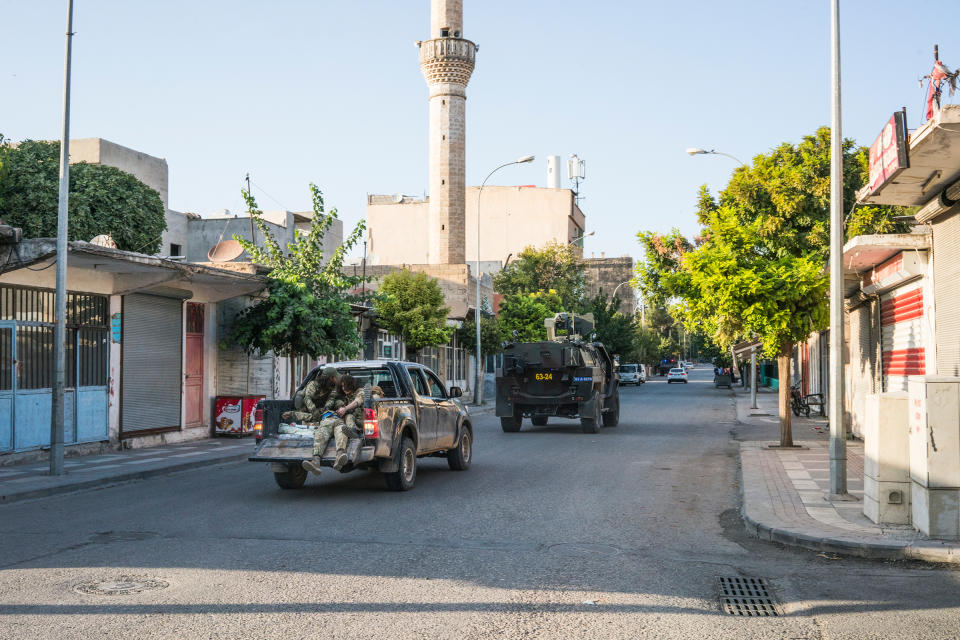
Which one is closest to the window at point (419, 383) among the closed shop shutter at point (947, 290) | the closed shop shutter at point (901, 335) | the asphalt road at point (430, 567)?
the asphalt road at point (430, 567)

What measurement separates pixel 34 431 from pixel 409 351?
69.5 ft

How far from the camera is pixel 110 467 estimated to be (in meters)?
15.5

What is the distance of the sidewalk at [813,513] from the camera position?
8.23 metres

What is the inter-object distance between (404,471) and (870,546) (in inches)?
244

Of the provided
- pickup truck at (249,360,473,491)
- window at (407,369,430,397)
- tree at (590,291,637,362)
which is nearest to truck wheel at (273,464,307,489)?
pickup truck at (249,360,473,491)

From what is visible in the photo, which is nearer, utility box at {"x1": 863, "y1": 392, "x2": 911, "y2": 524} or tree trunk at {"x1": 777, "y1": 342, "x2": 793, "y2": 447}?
utility box at {"x1": 863, "y1": 392, "x2": 911, "y2": 524}

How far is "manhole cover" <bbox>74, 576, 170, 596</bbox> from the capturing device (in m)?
6.78

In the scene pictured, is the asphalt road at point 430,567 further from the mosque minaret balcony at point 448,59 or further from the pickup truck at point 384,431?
the mosque minaret balcony at point 448,59

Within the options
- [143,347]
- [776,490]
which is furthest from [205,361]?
[776,490]

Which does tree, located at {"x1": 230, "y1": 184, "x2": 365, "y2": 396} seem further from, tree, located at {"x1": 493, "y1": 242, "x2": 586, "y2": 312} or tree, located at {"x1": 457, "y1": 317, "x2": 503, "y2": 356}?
tree, located at {"x1": 493, "y1": 242, "x2": 586, "y2": 312}

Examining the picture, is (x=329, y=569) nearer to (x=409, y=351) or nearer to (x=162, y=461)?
(x=162, y=461)

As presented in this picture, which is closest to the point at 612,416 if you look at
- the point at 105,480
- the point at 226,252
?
the point at 226,252

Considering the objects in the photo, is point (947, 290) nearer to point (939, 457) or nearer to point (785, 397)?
point (785, 397)

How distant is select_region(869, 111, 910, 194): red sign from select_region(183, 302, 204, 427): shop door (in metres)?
15.3
